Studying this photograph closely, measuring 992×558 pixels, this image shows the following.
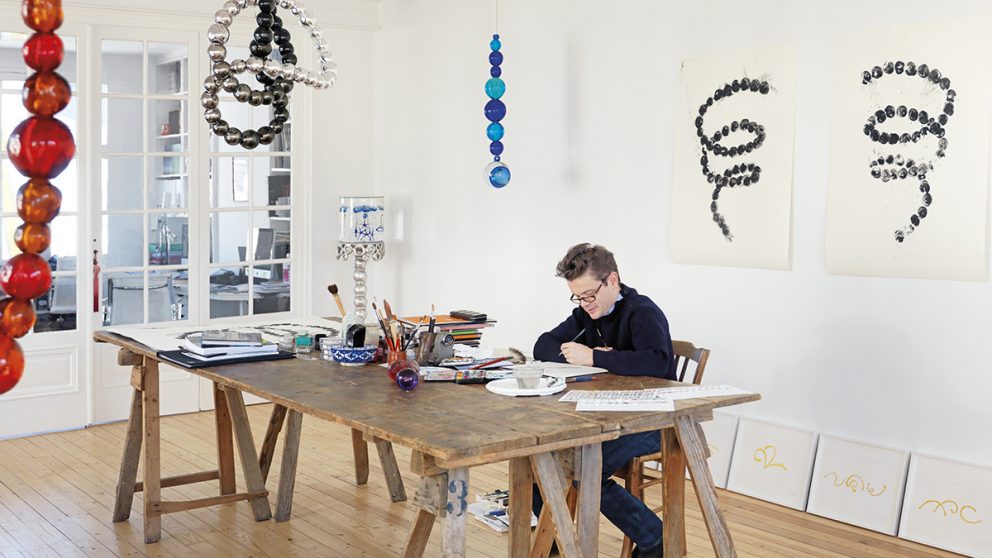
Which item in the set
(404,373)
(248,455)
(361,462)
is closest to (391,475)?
(361,462)

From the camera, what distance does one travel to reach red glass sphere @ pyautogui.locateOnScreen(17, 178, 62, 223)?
87 cm

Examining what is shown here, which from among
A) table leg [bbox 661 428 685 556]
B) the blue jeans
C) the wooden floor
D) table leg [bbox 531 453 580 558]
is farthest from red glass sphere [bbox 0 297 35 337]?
the wooden floor

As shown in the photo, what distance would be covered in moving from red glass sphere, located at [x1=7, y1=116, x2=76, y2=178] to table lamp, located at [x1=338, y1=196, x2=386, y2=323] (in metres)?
6.26

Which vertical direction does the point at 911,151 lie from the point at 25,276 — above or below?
above

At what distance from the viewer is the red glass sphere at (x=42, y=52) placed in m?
0.87

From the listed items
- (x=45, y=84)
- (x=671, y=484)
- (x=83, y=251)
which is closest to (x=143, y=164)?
(x=83, y=251)

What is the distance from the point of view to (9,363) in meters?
0.88

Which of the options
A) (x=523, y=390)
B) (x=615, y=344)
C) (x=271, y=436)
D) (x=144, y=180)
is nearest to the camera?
(x=523, y=390)

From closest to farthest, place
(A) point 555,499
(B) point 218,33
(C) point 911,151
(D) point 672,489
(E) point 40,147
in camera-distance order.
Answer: (E) point 40,147
(A) point 555,499
(D) point 672,489
(B) point 218,33
(C) point 911,151

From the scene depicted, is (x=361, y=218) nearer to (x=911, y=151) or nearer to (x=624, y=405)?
(x=911, y=151)

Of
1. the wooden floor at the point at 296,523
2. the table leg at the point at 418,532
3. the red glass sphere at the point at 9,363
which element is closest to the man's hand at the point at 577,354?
the table leg at the point at 418,532

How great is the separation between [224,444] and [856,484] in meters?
2.88

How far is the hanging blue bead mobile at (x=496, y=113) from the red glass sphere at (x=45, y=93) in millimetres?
5309

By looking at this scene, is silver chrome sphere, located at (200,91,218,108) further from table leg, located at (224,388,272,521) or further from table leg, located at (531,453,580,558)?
table leg, located at (531,453,580,558)
